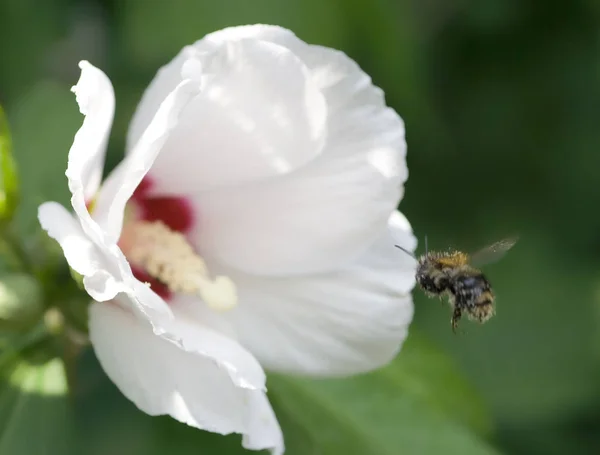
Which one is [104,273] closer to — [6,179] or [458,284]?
[6,179]

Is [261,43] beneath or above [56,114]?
above

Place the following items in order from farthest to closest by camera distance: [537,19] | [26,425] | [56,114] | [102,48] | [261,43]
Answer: [537,19]
[102,48]
[56,114]
[26,425]
[261,43]

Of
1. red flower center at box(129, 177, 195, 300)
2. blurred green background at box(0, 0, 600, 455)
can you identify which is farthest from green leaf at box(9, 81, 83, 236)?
red flower center at box(129, 177, 195, 300)

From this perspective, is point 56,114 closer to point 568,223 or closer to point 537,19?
point 537,19

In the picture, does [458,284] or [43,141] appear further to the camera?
[43,141]

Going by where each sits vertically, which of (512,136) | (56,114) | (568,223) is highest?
(56,114)

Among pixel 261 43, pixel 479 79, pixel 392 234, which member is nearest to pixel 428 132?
pixel 479 79

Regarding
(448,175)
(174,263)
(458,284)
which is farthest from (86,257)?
(448,175)

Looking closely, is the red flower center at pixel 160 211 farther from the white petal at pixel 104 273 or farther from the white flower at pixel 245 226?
the white petal at pixel 104 273

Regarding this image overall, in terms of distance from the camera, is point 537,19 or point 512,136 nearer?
point 537,19
